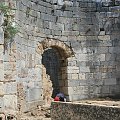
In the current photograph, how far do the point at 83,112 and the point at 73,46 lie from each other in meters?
5.63

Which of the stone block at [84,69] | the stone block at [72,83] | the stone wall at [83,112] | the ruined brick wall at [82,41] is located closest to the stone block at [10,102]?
the stone wall at [83,112]

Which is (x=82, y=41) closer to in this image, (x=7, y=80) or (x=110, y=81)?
(x=110, y=81)

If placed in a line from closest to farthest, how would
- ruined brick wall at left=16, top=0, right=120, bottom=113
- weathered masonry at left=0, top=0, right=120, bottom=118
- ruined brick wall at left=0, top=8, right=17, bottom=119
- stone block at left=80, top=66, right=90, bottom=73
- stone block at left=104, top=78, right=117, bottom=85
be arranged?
1. ruined brick wall at left=0, top=8, right=17, bottom=119
2. weathered masonry at left=0, top=0, right=120, bottom=118
3. ruined brick wall at left=16, top=0, right=120, bottom=113
4. stone block at left=80, top=66, right=90, bottom=73
5. stone block at left=104, top=78, right=117, bottom=85

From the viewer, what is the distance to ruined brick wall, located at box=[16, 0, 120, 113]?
40.3 feet

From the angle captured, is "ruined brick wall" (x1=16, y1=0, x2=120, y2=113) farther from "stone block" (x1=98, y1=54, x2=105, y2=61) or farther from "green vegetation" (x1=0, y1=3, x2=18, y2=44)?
"green vegetation" (x1=0, y1=3, x2=18, y2=44)

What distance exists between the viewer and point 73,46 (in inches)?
520

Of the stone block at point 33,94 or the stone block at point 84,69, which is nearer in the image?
the stone block at point 33,94

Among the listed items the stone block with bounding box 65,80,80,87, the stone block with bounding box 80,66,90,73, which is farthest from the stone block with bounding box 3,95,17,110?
the stone block with bounding box 80,66,90,73

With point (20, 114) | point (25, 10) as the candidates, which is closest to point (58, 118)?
point (20, 114)

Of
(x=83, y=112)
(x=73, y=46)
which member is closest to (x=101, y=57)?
(x=73, y=46)

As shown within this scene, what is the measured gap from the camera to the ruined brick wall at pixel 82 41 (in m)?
12.3

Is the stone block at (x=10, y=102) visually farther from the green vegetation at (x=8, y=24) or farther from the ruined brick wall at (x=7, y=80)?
the green vegetation at (x=8, y=24)

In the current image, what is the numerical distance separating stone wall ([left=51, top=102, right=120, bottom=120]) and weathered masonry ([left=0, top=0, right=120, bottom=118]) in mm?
2220

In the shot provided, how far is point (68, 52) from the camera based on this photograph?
42.7 feet
